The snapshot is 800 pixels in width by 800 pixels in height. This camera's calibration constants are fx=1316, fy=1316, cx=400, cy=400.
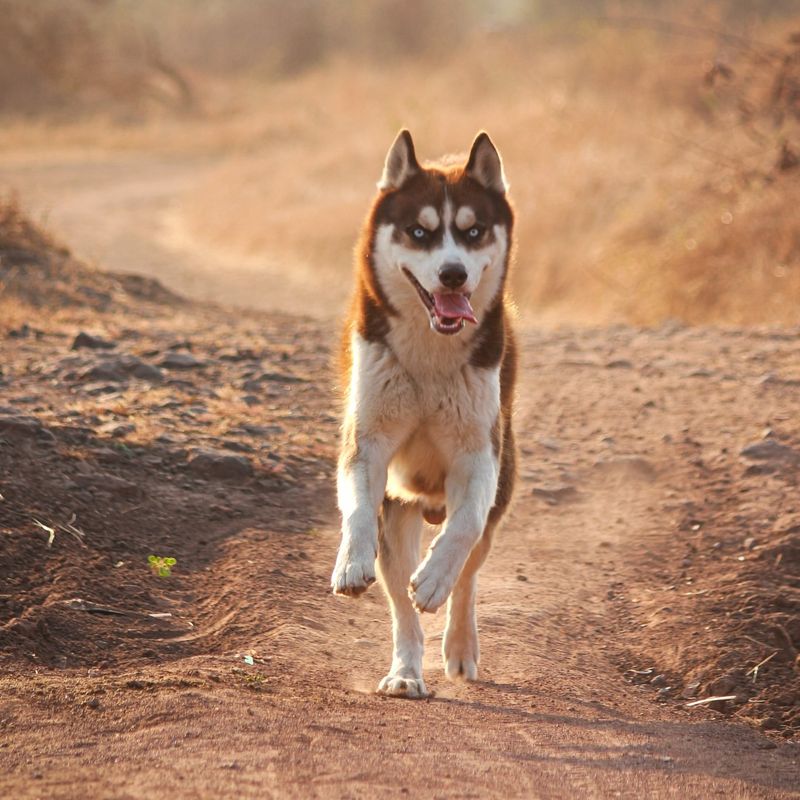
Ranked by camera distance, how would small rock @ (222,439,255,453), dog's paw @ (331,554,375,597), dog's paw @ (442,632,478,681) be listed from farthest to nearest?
small rock @ (222,439,255,453)
dog's paw @ (442,632,478,681)
dog's paw @ (331,554,375,597)

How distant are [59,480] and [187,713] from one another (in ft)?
7.32

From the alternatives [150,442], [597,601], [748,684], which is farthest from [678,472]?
[150,442]

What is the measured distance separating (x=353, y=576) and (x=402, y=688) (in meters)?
0.59

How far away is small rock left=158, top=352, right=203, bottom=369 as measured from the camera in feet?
26.9

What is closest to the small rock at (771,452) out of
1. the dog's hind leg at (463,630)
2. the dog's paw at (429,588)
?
the dog's hind leg at (463,630)

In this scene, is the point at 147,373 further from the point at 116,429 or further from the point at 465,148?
the point at 465,148

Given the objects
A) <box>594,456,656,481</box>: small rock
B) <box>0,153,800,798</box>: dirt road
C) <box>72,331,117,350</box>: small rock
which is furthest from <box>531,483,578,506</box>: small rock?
<box>72,331,117,350</box>: small rock

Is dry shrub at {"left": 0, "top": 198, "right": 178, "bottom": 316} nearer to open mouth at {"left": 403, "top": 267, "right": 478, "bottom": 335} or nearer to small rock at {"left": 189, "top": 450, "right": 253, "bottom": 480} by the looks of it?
small rock at {"left": 189, "top": 450, "right": 253, "bottom": 480}

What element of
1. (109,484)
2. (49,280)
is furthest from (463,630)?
(49,280)

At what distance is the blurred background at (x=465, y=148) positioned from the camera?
1246 cm

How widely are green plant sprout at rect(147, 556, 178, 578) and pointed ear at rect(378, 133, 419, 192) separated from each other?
6.22ft

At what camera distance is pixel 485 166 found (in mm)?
5297

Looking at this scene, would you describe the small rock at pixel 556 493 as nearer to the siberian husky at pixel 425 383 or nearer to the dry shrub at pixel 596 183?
→ the siberian husky at pixel 425 383

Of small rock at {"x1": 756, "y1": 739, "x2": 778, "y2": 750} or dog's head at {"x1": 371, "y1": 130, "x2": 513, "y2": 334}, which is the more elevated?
dog's head at {"x1": 371, "y1": 130, "x2": 513, "y2": 334}
